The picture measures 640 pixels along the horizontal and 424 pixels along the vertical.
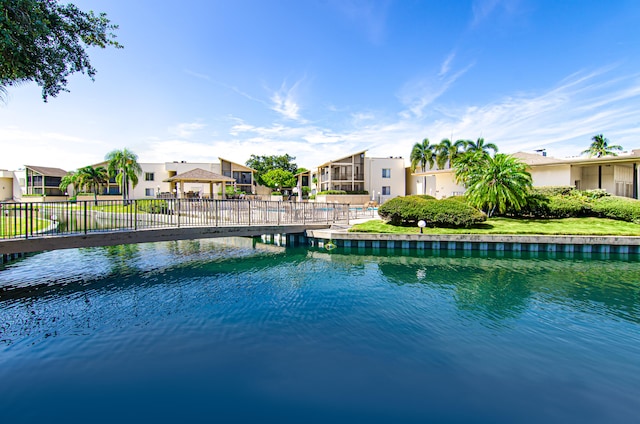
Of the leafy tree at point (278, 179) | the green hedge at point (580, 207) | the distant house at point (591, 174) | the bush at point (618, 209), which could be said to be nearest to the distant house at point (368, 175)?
the leafy tree at point (278, 179)

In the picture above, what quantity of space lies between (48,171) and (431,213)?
225ft

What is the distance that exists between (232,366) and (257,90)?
23150 mm

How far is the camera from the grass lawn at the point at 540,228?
54.1ft

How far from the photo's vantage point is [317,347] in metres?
6.01

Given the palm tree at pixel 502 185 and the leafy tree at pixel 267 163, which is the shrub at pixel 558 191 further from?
the leafy tree at pixel 267 163

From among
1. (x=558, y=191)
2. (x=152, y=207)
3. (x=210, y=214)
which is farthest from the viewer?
(x=558, y=191)

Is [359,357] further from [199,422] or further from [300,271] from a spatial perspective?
[300,271]

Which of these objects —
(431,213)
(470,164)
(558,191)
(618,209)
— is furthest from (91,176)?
(618,209)

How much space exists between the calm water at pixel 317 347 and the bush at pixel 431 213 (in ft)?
20.2

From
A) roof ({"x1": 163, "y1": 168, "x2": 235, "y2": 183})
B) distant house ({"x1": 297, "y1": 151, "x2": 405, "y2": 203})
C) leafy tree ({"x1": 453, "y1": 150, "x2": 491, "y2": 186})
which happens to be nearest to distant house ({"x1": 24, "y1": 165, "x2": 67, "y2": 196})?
roof ({"x1": 163, "y1": 168, "x2": 235, "y2": 183})

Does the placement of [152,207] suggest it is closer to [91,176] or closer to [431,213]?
[431,213]

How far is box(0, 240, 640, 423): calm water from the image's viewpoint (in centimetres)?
438

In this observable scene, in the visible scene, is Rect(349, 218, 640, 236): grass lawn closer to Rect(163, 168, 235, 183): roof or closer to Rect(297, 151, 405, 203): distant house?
Rect(163, 168, 235, 183): roof

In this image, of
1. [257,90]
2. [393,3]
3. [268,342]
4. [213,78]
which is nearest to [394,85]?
[393,3]
